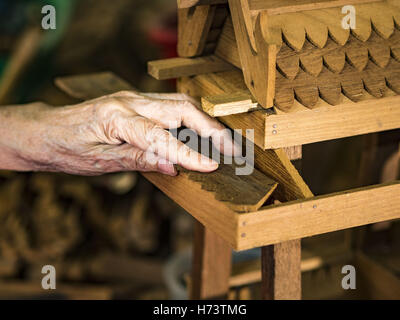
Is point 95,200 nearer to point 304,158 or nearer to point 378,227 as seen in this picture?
point 304,158

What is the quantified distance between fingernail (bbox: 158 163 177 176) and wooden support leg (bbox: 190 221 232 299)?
1.49 feet

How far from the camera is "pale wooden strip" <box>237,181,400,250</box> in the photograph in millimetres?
1274

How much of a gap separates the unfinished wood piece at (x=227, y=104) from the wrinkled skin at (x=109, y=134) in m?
0.14

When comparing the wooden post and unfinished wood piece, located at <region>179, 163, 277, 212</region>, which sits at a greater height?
unfinished wood piece, located at <region>179, 163, 277, 212</region>

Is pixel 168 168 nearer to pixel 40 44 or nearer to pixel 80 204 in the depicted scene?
pixel 80 204

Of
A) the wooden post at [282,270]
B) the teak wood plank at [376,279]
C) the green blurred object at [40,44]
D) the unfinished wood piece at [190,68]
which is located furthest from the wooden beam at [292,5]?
the green blurred object at [40,44]

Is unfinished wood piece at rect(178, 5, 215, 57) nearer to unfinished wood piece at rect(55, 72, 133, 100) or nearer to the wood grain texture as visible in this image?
the wood grain texture

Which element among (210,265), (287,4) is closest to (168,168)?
(287,4)

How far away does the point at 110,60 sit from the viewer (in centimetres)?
369

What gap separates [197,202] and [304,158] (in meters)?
1.34

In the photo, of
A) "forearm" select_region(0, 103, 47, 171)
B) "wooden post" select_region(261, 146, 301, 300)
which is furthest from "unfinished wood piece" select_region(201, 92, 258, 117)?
"forearm" select_region(0, 103, 47, 171)

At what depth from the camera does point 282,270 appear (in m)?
1.54
